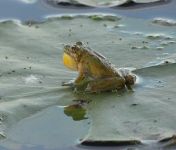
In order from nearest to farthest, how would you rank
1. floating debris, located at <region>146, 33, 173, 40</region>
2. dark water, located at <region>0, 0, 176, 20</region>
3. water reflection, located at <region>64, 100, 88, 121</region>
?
water reflection, located at <region>64, 100, 88, 121</region> → floating debris, located at <region>146, 33, 173, 40</region> → dark water, located at <region>0, 0, 176, 20</region>

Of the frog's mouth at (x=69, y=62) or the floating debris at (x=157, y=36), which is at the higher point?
the floating debris at (x=157, y=36)

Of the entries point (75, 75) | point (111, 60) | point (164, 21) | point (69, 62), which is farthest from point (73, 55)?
point (164, 21)

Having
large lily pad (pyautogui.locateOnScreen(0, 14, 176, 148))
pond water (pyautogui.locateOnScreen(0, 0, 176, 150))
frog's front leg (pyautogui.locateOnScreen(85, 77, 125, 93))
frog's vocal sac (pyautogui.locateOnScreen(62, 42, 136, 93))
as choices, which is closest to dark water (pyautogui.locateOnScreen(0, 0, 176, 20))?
pond water (pyautogui.locateOnScreen(0, 0, 176, 150))

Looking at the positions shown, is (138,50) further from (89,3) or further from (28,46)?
(89,3)

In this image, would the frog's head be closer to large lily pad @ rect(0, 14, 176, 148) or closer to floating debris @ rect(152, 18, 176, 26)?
large lily pad @ rect(0, 14, 176, 148)

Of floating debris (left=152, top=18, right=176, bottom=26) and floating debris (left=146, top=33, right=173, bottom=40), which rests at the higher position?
floating debris (left=152, top=18, right=176, bottom=26)

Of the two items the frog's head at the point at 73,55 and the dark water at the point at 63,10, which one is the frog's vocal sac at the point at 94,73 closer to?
the frog's head at the point at 73,55

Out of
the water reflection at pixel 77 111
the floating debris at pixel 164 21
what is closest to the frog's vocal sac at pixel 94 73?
the water reflection at pixel 77 111

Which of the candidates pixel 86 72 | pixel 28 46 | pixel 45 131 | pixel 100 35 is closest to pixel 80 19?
pixel 100 35
